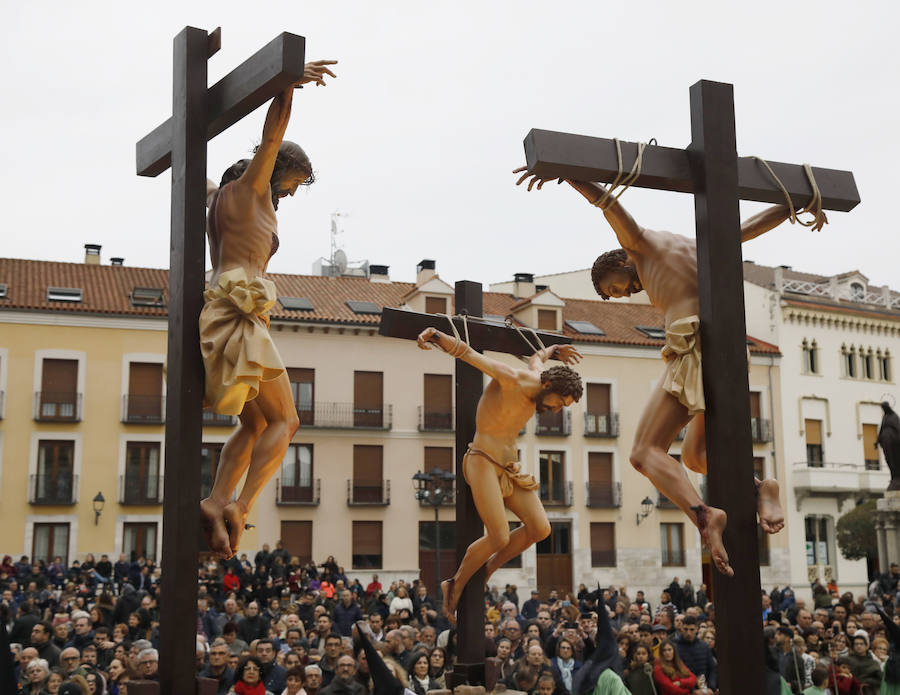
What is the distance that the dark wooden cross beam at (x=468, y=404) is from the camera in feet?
22.8

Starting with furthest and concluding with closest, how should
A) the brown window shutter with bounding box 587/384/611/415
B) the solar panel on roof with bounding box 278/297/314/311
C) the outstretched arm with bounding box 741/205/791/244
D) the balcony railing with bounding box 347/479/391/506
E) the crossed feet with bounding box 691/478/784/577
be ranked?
the brown window shutter with bounding box 587/384/611/415, the solar panel on roof with bounding box 278/297/314/311, the balcony railing with bounding box 347/479/391/506, the outstretched arm with bounding box 741/205/791/244, the crossed feet with bounding box 691/478/784/577

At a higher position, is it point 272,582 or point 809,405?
point 809,405

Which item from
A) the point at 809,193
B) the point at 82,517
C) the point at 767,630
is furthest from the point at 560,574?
the point at 809,193

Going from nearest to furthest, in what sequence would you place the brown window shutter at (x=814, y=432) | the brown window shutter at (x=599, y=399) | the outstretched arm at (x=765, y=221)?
the outstretched arm at (x=765, y=221) < the brown window shutter at (x=599, y=399) < the brown window shutter at (x=814, y=432)

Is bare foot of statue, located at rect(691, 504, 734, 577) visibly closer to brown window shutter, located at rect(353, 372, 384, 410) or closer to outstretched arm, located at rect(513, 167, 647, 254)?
outstretched arm, located at rect(513, 167, 647, 254)

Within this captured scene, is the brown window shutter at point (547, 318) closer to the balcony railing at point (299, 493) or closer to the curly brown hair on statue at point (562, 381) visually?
the balcony railing at point (299, 493)

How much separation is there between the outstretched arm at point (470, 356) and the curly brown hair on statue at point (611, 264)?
1.58 metres

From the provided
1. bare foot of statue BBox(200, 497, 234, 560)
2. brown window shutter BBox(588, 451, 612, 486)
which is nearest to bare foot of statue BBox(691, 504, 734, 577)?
bare foot of statue BBox(200, 497, 234, 560)

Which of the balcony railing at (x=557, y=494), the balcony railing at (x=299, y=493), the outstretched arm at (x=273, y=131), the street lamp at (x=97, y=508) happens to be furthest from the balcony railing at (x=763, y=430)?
the outstretched arm at (x=273, y=131)

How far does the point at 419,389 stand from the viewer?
3397 centimetres

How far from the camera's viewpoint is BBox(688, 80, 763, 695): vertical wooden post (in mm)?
4434

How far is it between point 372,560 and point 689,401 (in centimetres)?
2919

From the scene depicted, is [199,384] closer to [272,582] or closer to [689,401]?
[689,401]

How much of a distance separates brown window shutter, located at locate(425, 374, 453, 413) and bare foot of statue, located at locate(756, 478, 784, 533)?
2949 cm
